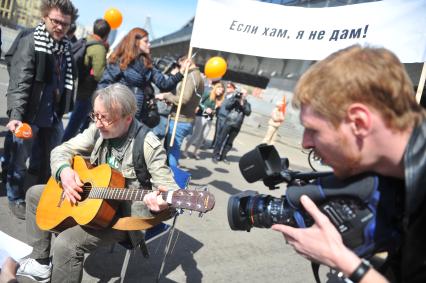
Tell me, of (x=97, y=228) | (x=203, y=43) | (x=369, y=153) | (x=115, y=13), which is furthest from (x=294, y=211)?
(x=115, y=13)

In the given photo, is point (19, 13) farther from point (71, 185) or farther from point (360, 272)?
point (360, 272)

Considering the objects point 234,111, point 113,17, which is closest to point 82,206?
point 113,17

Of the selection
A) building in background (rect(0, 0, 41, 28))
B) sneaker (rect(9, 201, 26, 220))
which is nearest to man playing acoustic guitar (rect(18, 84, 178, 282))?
sneaker (rect(9, 201, 26, 220))

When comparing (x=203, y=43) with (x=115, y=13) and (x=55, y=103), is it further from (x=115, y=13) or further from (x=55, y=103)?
(x=115, y=13)

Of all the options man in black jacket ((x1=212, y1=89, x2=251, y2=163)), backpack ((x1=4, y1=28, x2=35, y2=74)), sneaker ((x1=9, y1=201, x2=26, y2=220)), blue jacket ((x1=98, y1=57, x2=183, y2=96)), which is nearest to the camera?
backpack ((x1=4, y1=28, x2=35, y2=74))

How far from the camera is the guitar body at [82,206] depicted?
2207mm

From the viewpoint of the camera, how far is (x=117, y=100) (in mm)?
2355

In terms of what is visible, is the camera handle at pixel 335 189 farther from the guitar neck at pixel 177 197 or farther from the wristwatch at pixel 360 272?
the guitar neck at pixel 177 197

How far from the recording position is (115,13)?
686 cm

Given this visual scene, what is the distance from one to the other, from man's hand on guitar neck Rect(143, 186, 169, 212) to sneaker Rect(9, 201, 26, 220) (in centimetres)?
191

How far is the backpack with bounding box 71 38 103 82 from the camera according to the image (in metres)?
4.57

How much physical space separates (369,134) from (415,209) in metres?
0.24

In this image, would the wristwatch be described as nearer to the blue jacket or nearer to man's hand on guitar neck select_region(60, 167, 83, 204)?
man's hand on guitar neck select_region(60, 167, 83, 204)

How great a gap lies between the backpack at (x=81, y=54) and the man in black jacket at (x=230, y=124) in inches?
150
